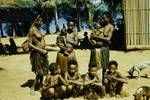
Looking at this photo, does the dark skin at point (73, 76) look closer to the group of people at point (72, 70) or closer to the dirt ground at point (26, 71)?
the group of people at point (72, 70)

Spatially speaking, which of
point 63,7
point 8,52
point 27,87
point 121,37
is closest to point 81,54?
point 121,37

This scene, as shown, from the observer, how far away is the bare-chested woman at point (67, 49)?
1138 cm

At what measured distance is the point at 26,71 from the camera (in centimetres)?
1564

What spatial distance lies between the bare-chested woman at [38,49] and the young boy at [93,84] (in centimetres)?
140

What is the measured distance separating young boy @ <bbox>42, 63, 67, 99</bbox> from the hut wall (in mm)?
8555

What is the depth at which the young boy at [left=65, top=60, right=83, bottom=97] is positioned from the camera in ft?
35.0

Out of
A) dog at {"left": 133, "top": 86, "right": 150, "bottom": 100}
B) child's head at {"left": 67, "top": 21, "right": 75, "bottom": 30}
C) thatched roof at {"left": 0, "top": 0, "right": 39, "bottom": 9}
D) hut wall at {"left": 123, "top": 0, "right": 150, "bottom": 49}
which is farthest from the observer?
thatched roof at {"left": 0, "top": 0, "right": 39, "bottom": 9}

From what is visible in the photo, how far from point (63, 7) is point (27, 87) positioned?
3023 centimetres

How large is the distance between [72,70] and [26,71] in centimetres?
519

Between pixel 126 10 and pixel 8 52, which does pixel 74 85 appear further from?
pixel 8 52

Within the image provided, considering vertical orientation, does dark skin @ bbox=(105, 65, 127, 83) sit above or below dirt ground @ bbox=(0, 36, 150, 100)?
above

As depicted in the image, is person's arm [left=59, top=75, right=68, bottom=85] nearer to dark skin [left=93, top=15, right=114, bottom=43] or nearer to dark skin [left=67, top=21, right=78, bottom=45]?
dark skin [left=67, top=21, right=78, bottom=45]

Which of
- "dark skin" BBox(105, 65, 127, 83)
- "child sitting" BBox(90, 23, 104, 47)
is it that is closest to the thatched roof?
"child sitting" BBox(90, 23, 104, 47)

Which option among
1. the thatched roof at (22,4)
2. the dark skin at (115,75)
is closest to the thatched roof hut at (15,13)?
the thatched roof at (22,4)
